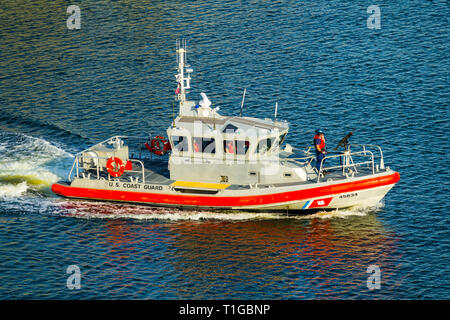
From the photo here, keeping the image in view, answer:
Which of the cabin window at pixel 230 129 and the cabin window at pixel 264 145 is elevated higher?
the cabin window at pixel 230 129

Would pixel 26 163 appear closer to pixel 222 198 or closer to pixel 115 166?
pixel 115 166

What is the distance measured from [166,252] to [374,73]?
31444 mm

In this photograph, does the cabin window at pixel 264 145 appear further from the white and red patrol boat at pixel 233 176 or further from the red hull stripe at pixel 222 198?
the red hull stripe at pixel 222 198

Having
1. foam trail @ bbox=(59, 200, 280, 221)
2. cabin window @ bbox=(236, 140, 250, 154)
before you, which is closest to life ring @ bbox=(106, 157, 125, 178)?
foam trail @ bbox=(59, 200, 280, 221)

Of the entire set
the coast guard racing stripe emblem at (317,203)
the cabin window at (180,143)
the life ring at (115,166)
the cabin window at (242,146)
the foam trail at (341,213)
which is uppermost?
the cabin window at (180,143)

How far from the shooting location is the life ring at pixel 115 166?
4947 cm

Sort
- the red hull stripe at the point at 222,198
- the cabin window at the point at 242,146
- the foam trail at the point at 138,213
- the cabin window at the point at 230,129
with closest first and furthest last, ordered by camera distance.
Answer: the red hull stripe at the point at 222,198
the cabin window at the point at 242,146
the cabin window at the point at 230,129
the foam trail at the point at 138,213

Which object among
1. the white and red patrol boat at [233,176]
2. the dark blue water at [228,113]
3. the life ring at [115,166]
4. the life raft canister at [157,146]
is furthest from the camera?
the life raft canister at [157,146]

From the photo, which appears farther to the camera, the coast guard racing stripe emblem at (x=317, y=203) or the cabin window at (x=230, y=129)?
the cabin window at (x=230, y=129)

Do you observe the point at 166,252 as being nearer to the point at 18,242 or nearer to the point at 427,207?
the point at 18,242

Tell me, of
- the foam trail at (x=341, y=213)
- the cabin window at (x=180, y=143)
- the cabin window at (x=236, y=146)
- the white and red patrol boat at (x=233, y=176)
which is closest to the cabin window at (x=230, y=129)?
the white and red patrol boat at (x=233, y=176)

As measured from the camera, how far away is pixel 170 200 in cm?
4875
